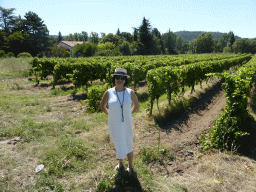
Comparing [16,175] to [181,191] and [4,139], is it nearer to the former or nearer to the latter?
[4,139]

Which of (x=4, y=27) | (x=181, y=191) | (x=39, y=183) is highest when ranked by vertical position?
(x=4, y=27)

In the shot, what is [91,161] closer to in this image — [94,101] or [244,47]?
[94,101]

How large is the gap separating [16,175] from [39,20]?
5988 cm

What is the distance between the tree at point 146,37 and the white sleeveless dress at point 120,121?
55.3 metres

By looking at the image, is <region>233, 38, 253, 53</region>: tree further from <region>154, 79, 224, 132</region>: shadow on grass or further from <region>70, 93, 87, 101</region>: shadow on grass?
<region>70, 93, 87, 101</region>: shadow on grass

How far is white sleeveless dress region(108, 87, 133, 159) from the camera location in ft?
8.85

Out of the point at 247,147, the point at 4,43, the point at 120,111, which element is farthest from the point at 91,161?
the point at 4,43

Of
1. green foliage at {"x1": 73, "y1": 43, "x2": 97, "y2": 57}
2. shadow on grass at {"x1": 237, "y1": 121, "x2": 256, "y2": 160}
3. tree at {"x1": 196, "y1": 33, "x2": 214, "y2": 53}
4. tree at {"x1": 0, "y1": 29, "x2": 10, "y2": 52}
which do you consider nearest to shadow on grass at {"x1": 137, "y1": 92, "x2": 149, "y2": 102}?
shadow on grass at {"x1": 237, "y1": 121, "x2": 256, "y2": 160}

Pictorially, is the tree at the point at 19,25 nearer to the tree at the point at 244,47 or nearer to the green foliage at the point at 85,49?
the green foliage at the point at 85,49

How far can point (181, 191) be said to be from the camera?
112 inches

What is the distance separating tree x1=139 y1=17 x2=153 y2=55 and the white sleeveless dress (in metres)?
55.3

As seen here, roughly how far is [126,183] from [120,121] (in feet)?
4.26

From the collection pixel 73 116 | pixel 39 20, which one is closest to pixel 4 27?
pixel 39 20

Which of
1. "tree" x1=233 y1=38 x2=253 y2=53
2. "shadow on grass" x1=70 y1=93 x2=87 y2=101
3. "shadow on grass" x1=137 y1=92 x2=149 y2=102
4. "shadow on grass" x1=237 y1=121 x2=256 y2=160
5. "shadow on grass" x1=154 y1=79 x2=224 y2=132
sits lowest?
"shadow on grass" x1=237 y1=121 x2=256 y2=160
